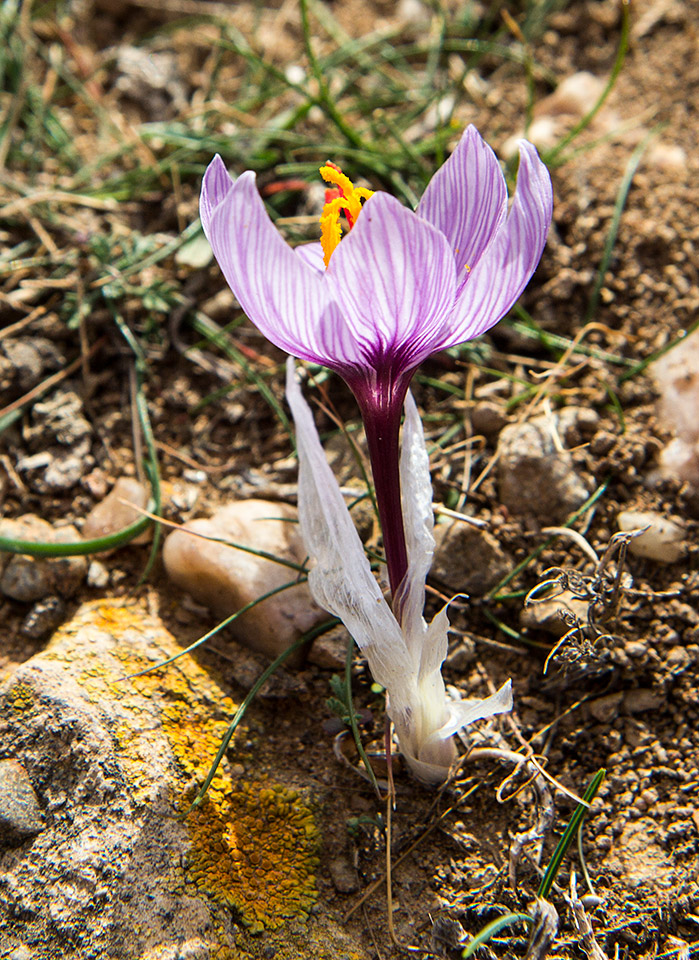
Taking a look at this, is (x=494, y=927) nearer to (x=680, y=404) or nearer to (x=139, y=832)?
(x=139, y=832)

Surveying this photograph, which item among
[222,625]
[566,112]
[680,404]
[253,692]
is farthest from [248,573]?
[566,112]

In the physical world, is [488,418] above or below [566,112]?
below

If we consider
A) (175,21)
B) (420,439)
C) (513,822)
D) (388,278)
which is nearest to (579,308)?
(420,439)

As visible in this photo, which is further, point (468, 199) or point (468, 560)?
point (468, 560)

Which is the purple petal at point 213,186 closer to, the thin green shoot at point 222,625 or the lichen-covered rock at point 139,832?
the thin green shoot at point 222,625

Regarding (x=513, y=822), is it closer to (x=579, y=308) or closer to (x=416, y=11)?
(x=579, y=308)
